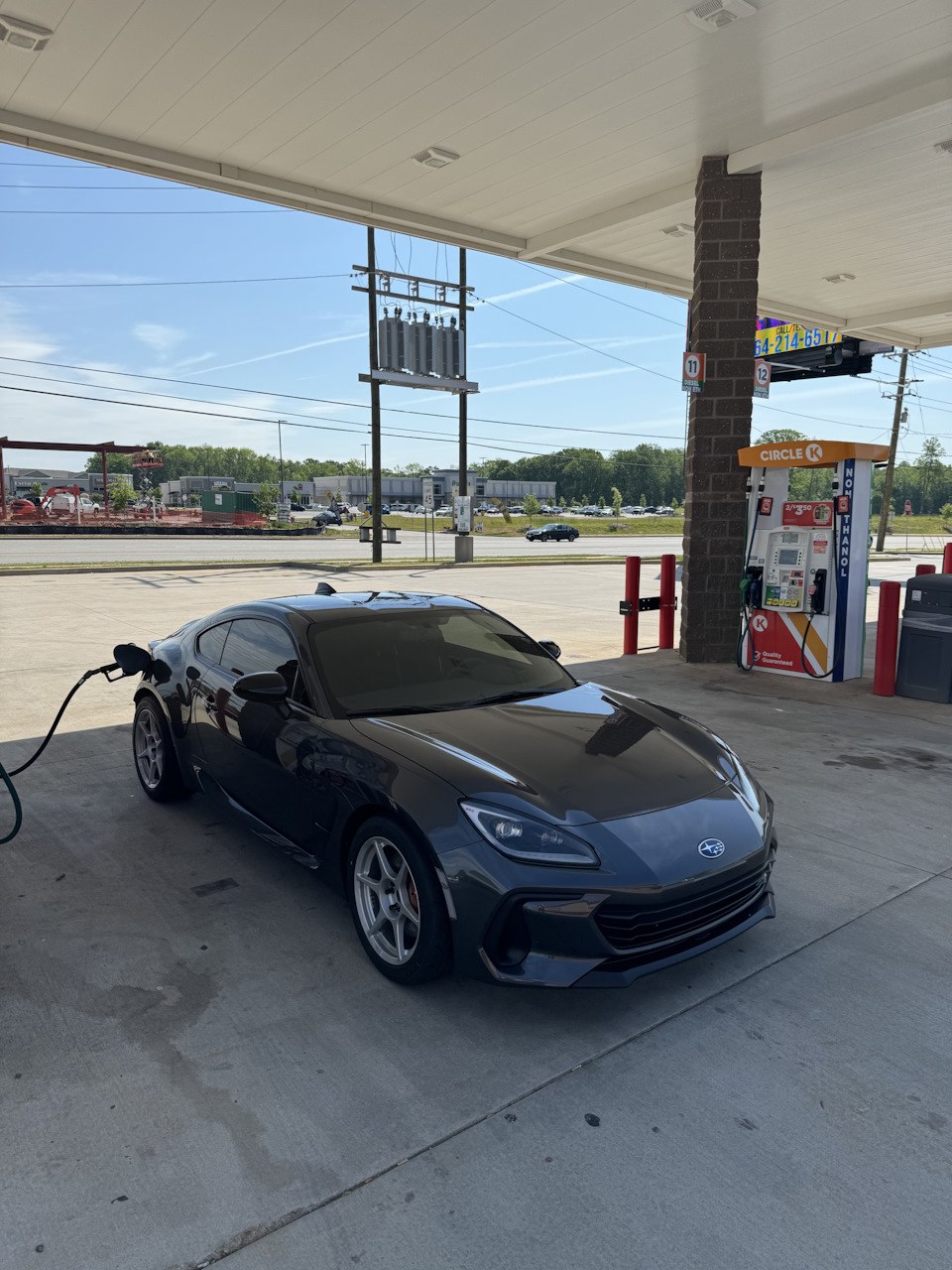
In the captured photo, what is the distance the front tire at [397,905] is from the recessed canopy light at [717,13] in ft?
21.4

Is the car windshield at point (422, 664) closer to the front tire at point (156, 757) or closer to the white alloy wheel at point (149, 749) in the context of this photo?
the front tire at point (156, 757)

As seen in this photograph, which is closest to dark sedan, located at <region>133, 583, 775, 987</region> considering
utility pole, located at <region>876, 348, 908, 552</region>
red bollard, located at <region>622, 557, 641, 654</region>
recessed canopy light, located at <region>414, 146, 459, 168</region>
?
red bollard, located at <region>622, 557, 641, 654</region>

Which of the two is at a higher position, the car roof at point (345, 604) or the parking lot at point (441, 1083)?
the car roof at point (345, 604)

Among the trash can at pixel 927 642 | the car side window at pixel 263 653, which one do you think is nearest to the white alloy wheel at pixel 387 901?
the car side window at pixel 263 653

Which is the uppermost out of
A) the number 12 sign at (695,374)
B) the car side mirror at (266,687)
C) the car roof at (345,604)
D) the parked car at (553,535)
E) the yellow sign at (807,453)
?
the number 12 sign at (695,374)

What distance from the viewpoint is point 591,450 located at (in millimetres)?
179625

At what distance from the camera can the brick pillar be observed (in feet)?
31.5

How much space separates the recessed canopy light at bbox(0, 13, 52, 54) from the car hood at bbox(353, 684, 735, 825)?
6532 millimetres

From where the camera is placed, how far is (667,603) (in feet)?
35.6

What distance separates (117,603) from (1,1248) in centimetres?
1437

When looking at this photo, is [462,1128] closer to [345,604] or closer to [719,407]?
[345,604]

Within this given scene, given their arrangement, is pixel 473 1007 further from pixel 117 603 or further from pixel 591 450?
pixel 591 450

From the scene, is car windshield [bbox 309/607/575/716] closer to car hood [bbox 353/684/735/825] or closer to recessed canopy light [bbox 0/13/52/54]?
car hood [bbox 353/684/735/825]

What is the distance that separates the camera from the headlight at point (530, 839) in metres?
2.85
